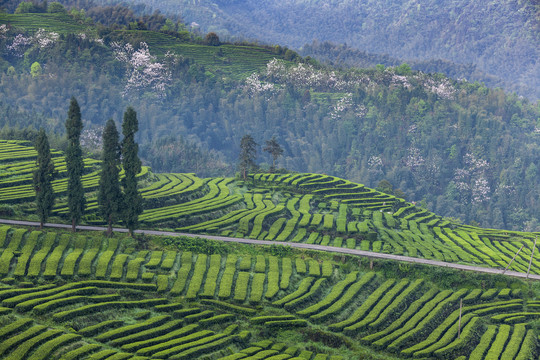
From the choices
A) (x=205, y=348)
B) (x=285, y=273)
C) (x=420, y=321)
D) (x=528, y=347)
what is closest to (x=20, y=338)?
(x=205, y=348)

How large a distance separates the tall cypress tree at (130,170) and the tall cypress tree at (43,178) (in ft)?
22.9

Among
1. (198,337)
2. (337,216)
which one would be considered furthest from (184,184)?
(198,337)

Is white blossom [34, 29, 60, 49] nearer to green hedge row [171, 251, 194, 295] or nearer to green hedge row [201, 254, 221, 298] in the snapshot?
green hedge row [171, 251, 194, 295]

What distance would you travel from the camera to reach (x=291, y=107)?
183 meters

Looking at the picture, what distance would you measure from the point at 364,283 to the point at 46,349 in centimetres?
3405

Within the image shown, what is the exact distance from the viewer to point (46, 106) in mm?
167250

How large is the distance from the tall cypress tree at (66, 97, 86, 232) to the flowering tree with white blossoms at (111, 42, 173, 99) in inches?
4172

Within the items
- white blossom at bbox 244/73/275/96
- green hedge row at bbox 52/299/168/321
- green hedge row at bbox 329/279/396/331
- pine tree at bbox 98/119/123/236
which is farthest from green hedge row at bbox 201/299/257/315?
white blossom at bbox 244/73/275/96

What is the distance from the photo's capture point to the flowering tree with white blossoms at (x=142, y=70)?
17625 centimetres

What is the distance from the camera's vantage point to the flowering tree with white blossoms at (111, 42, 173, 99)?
176 m

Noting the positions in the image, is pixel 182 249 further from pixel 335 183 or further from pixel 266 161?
pixel 266 161

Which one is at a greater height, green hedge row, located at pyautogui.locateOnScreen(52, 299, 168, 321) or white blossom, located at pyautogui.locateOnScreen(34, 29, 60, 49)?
white blossom, located at pyautogui.locateOnScreen(34, 29, 60, 49)

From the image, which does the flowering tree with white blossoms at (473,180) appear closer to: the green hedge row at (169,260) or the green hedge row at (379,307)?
the green hedge row at (379,307)

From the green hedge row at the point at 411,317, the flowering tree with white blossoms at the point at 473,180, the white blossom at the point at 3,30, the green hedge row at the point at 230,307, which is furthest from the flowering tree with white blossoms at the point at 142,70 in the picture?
the green hedge row at the point at 230,307
